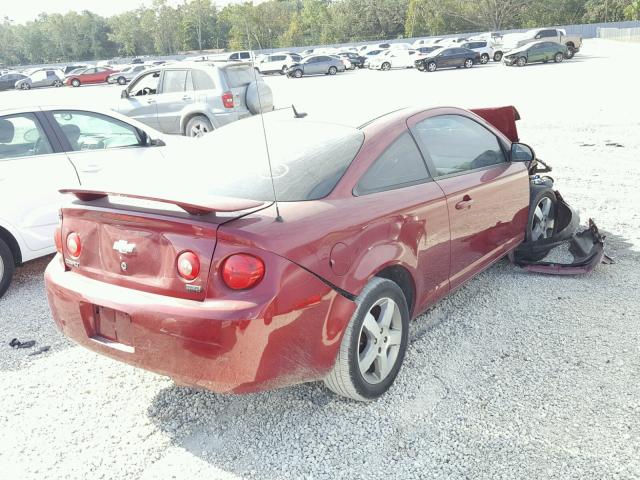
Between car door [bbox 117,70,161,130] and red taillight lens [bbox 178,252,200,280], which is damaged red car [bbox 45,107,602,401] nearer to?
red taillight lens [bbox 178,252,200,280]

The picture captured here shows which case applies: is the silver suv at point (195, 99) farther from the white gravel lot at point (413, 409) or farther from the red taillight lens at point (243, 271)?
the red taillight lens at point (243, 271)

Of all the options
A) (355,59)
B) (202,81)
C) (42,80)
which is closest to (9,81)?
(42,80)

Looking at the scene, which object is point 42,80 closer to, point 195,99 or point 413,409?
point 195,99

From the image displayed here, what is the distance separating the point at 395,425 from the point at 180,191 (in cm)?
161

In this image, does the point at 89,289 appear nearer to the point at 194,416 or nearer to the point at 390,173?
the point at 194,416

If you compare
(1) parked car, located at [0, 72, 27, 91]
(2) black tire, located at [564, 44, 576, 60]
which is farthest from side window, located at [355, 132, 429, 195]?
(1) parked car, located at [0, 72, 27, 91]

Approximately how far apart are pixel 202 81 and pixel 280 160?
9.08 meters

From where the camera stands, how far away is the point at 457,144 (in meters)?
4.25

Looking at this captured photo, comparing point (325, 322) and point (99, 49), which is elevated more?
point (99, 49)

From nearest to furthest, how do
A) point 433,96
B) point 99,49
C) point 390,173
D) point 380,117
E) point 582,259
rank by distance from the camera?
point 390,173 → point 380,117 → point 582,259 → point 433,96 → point 99,49

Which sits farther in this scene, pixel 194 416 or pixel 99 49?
pixel 99 49

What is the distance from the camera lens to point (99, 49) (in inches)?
4252

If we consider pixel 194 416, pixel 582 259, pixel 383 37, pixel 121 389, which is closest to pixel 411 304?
pixel 194 416

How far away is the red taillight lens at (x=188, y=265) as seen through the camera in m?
2.68
